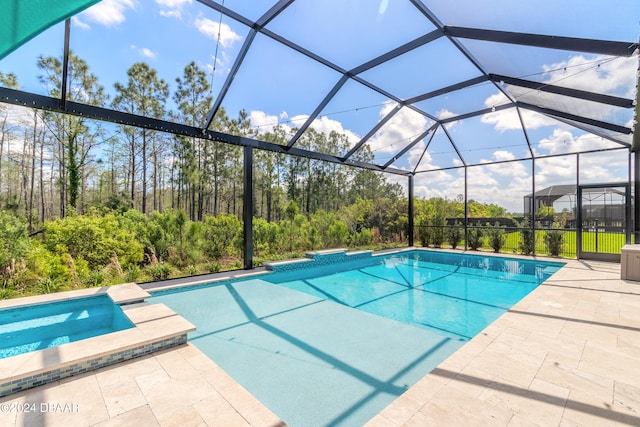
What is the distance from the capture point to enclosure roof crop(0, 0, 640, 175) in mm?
4035

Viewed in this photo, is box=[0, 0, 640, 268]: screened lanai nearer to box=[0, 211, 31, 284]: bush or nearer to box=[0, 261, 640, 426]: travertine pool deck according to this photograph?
box=[0, 211, 31, 284]: bush

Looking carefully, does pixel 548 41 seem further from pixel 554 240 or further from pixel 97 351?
pixel 554 240

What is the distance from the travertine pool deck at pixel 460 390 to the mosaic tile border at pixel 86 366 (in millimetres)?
66

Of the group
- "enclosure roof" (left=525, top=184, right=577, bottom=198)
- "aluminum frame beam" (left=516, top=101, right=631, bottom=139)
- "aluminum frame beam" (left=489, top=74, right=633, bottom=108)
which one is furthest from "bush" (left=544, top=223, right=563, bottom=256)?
"aluminum frame beam" (left=489, top=74, right=633, bottom=108)

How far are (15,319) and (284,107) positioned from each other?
6.69 m

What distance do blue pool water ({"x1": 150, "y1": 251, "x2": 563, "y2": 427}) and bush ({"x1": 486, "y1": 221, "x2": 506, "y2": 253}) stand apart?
7.64 ft

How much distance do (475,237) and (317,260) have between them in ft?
20.9

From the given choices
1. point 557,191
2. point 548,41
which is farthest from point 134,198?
point 557,191

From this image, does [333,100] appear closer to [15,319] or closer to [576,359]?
[576,359]

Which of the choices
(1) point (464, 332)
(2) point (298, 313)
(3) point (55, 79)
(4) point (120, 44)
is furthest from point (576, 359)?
(3) point (55, 79)

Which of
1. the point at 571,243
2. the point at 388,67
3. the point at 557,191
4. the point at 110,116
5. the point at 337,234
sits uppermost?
the point at 388,67

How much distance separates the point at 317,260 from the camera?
29.6ft

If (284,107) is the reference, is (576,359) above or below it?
below

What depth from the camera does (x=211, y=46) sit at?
5535 millimetres
